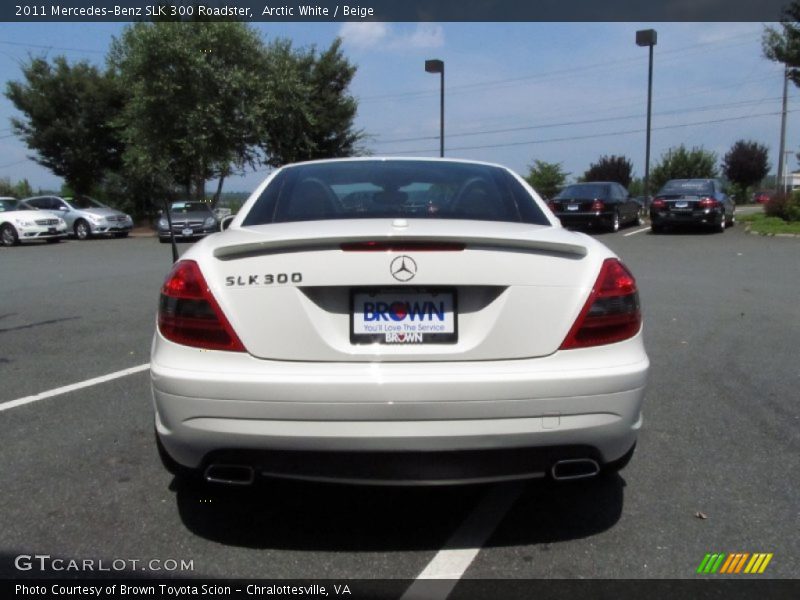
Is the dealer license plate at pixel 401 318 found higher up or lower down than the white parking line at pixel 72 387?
higher up

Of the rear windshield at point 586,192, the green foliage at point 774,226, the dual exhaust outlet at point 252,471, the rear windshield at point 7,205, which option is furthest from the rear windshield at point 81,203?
the dual exhaust outlet at point 252,471

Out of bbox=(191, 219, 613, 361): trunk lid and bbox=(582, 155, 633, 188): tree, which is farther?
bbox=(582, 155, 633, 188): tree

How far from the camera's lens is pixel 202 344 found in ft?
9.45

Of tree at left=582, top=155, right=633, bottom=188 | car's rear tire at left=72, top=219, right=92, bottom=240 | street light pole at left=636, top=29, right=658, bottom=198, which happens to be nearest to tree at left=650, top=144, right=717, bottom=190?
tree at left=582, top=155, right=633, bottom=188

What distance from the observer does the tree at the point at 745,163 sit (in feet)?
213

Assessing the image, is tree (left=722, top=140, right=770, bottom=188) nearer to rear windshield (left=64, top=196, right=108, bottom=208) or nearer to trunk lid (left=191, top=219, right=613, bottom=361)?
rear windshield (left=64, top=196, right=108, bottom=208)

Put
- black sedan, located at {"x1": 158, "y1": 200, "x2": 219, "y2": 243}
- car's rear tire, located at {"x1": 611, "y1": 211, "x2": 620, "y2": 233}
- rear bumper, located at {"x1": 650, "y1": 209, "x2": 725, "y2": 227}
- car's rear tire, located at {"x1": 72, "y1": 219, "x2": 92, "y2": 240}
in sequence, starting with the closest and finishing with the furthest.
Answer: rear bumper, located at {"x1": 650, "y1": 209, "x2": 725, "y2": 227} → car's rear tire, located at {"x1": 611, "y1": 211, "x2": 620, "y2": 233} → black sedan, located at {"x1": 158, "y1": 200, "x2": 219, "y2": 243} → car's rear tire, located at {"x1": 72, "y1": 219, "x2": 92, "y2": 240}

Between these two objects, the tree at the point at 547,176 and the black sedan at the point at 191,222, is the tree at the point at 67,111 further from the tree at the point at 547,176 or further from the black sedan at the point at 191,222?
the tree at the point at 547,176

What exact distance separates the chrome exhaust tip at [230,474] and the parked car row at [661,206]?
752 inches

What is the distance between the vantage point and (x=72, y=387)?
5.38 meters

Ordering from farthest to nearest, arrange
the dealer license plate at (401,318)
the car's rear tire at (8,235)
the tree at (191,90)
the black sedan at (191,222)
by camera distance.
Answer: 1. the tree at (191,90)
2. the car's rear tire at (8,235)
3. the black sedan at (191,222)
4. the dealer license plate at (401,318)

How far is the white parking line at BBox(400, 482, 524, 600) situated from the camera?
277 cm

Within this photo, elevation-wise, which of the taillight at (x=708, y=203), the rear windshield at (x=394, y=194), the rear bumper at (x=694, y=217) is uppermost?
the rear windshield at (x=394, y=194)

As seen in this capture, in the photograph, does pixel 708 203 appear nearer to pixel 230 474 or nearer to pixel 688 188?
pixel 688 188
